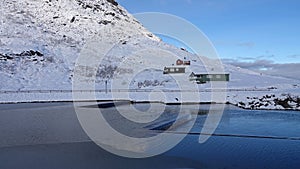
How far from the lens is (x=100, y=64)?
9269cm

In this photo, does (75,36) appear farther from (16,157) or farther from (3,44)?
(16,157)

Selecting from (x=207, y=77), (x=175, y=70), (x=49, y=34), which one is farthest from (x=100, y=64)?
(x=49, y=34)

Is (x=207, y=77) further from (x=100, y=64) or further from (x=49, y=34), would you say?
(x=49, y=34)

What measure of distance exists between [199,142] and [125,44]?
Answer: 115m

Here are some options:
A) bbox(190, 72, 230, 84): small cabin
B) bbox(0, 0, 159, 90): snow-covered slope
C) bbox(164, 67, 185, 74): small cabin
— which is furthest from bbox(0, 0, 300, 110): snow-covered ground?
bbox(190, 72, 230, 84): small cabin

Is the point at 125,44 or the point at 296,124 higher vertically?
the point at 125,44

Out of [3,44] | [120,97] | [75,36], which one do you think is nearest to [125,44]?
[75,36]

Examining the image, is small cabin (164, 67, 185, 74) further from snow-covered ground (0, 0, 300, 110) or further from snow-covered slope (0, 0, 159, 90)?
snow-covered slope (0, 0, 159, 90)

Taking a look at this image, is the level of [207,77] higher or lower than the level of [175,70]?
lower

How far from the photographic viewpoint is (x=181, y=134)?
1756 cm

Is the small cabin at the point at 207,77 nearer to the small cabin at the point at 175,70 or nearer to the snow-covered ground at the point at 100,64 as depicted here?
the snow-covered ground at the point at 100,64

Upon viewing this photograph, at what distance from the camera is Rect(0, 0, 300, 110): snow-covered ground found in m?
46.1

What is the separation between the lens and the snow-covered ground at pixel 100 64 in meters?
46.1

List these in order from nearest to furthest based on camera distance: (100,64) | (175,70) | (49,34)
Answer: (100,64)
(175,70)
(49,34)
